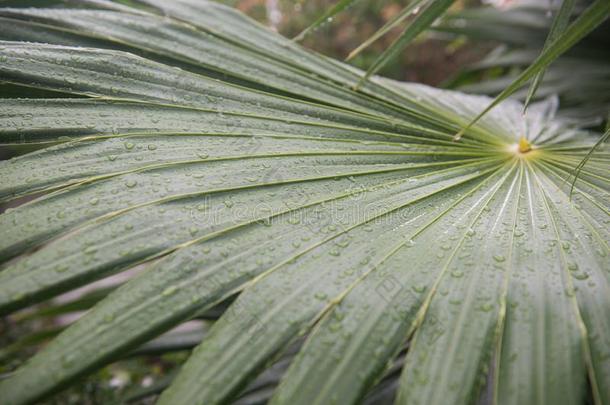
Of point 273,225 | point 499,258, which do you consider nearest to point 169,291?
point 273,225

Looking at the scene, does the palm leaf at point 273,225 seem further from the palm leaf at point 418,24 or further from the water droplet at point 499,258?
the palm leaf at point 418,24

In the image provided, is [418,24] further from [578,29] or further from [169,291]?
[169,291]

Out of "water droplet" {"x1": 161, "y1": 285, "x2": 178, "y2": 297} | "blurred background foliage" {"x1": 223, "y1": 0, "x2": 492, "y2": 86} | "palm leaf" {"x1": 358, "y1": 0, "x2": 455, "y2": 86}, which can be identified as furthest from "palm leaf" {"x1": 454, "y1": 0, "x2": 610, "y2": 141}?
"blurred background foliage" {"x1": 223, "y1": 0, "x2": 492, "y2": 86}

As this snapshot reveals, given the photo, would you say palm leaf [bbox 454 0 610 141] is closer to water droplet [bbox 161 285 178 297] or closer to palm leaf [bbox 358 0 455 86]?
palm leaf [bbox 358 0 455 86]

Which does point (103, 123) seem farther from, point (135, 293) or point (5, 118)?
point (135, 293)

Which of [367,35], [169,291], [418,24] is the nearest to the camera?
[169,291]

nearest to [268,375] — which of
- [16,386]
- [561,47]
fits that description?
[16,386]

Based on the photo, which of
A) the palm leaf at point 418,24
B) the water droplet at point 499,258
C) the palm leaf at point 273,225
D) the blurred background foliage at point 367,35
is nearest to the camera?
the palm leaf at point 273,225

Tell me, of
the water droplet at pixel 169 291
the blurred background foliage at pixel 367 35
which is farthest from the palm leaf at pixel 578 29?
the blurred background foliage at pixel 367 35

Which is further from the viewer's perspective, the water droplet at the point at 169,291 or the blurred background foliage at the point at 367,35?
the blurred background foliage at the point at 367,35
